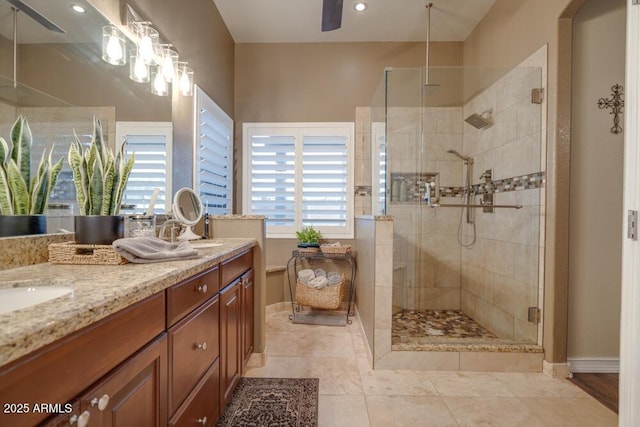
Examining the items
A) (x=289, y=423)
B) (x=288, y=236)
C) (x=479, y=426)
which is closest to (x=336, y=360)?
(x=289, y=423)

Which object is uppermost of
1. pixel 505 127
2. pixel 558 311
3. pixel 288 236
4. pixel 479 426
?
pixel 505 127

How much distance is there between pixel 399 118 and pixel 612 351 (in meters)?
2.26

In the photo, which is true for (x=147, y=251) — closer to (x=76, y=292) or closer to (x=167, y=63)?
(x=76, y=292)

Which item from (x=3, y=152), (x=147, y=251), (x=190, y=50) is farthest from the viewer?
(x=190, y=50)

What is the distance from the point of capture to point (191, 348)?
3.65 feet

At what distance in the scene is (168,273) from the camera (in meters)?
0.93

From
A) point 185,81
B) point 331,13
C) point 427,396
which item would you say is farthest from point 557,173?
point 185,81

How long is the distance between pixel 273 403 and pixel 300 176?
7.13ft

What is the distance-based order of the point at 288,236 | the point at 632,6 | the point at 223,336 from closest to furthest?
the point at 632,6
the point at 223,336
the point at 288,236

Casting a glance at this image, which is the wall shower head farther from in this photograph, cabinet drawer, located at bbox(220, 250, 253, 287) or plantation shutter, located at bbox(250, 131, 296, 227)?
cabinet drawer, located at bbox(220, 250, 253, 287)

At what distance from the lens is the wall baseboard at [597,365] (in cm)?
195

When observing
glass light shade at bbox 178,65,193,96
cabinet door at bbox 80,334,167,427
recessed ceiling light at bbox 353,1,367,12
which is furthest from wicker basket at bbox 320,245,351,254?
recessed ceiling light at bbox 353,1,367,12

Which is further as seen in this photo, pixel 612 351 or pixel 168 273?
pixel 612 351

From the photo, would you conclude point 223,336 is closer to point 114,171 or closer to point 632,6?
point 114,171
